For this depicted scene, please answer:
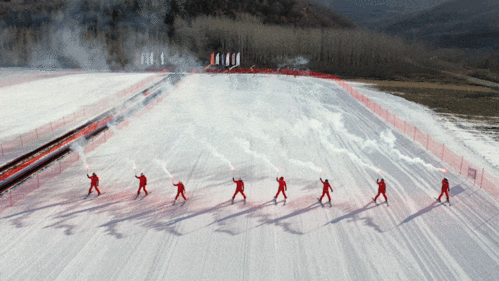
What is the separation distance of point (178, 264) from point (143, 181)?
5.16 meters

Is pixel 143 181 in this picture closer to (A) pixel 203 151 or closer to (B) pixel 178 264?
(B) pixel 178 264

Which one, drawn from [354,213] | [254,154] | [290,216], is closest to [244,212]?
[290,216]

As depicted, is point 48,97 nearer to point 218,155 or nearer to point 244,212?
point 218,155

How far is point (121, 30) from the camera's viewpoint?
101m

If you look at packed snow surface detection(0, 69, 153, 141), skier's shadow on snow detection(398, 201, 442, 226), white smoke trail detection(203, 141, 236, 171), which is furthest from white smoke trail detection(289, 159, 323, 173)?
packed snow surface detection(0, 69, 153, 141)

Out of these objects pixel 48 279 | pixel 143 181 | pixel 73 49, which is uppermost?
pixel 73 49

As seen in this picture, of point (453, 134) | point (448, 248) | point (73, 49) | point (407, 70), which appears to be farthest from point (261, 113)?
point (73, 49)

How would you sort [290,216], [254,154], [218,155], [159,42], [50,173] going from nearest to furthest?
[290,216], [50,173], [218,155], [254,154], [159,42]

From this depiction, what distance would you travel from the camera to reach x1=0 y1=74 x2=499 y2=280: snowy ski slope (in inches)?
413

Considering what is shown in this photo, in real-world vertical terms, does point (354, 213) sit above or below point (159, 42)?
below

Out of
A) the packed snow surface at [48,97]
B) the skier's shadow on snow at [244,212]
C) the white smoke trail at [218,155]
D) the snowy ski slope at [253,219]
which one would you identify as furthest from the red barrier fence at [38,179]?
the skier's shadow on snow at [244,212]

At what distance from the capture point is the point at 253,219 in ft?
43.7

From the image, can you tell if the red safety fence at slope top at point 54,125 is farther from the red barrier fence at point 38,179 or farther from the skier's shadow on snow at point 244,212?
the skier's shadow on snow at point 244,212

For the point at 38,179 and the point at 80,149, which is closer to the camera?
the point at 38,179
